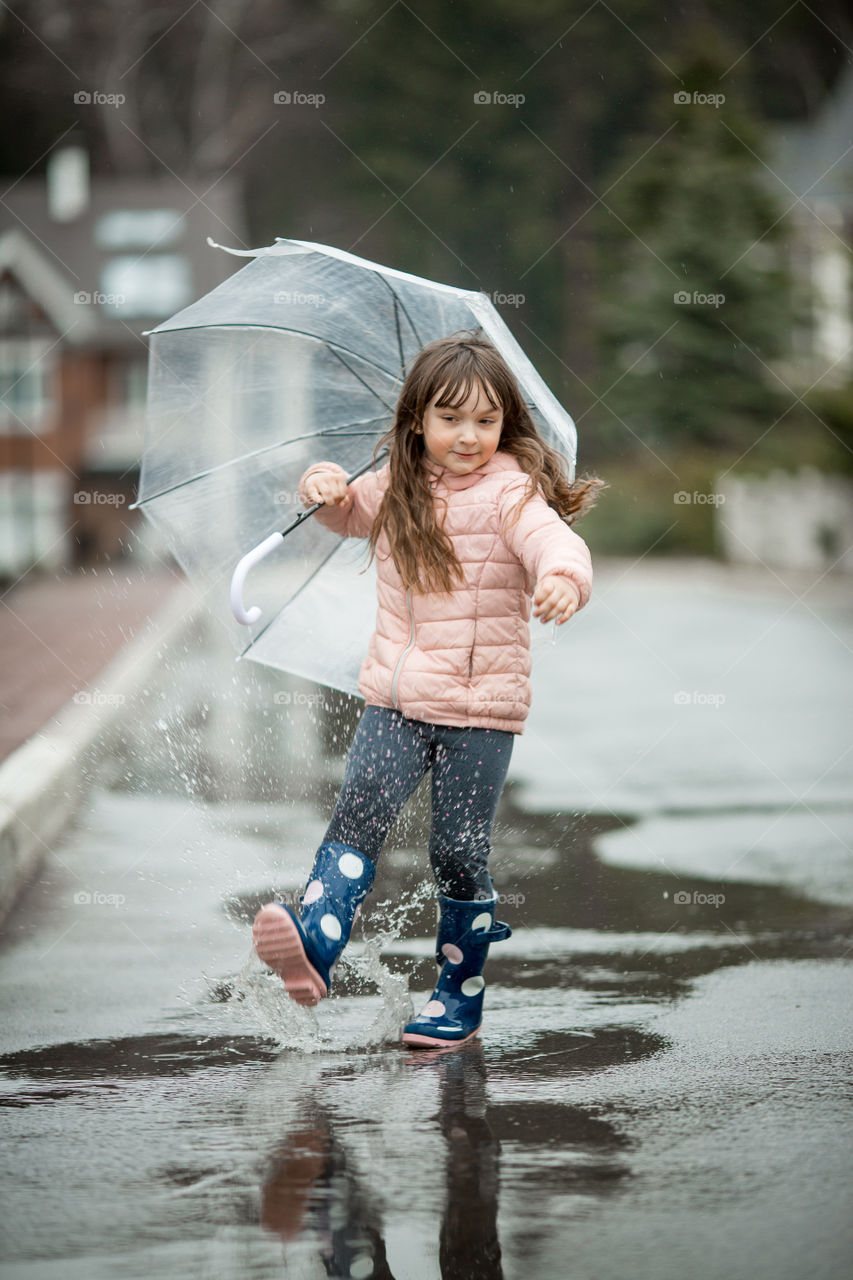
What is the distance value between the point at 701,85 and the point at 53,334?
663 inches

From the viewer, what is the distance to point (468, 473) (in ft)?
13.1

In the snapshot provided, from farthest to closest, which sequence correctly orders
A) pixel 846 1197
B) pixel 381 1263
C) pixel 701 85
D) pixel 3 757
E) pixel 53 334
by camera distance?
pixel 53 334
pixel 701 85
pixel 3 757
pixel 846 1197
pixel 381 1263

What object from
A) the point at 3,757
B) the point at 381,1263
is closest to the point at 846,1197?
the point at 381,1263

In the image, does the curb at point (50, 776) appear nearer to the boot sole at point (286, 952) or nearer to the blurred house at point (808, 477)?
the boot sole at point (286, 952)

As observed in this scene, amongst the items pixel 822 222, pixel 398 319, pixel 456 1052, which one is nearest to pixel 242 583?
pixel 398 319

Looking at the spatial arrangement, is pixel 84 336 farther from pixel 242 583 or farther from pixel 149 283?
pixel 242 583

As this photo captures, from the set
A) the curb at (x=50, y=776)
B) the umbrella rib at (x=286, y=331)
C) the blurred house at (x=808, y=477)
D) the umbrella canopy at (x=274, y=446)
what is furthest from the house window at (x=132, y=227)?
Answer: the umbrella rib at (x=286, y=331)

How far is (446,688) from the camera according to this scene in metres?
3.91

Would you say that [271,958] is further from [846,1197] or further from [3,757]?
[3,757]

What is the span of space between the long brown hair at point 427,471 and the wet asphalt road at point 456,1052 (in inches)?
46.9

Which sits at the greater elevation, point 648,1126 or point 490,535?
point 490,535

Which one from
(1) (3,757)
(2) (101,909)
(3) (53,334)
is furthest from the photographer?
(3) (53,334)

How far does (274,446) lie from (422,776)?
45.9 inches

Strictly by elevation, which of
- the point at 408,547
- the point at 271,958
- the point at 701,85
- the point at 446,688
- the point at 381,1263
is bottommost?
the point at 381,1263
